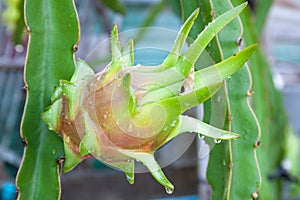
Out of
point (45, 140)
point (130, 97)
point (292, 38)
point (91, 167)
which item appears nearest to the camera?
point (130, 97)

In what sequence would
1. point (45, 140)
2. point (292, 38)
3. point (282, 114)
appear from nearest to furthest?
point (45, 140) < point (282, 114) < point (292, 38)

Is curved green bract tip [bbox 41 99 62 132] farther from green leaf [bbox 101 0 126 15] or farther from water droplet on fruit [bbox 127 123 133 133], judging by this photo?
green leaf [bbox 101 0 126 15]

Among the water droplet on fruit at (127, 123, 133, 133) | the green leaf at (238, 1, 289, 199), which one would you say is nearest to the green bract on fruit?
the water droplet on fruit at (127, 123, 133, 133)

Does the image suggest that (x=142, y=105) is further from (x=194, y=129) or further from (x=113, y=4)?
(x=113, y=4)

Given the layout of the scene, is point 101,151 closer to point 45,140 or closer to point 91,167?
point 45,140

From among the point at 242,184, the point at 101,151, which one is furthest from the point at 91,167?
the point at 101,151

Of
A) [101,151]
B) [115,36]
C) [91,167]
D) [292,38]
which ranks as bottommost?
[91,167]

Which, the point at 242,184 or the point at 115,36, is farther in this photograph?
the point at 242,184
